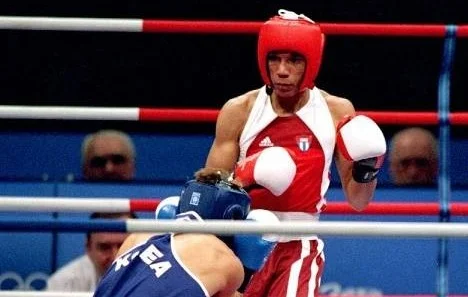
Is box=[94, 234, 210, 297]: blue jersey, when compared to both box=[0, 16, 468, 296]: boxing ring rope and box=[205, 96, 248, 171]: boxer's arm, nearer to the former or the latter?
box=[205, 96, 248, 171]: boxer's arm

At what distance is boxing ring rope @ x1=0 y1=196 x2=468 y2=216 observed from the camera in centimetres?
263

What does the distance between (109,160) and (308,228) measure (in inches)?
79.1

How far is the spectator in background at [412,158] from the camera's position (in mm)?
4312

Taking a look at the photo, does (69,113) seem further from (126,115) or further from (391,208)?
(391,208)

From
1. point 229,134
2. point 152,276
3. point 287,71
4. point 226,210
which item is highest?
point 287,71

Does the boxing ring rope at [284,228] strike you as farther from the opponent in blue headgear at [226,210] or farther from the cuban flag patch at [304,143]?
the cuban flag patch at [304,143]

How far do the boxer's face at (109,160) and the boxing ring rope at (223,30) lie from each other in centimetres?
83

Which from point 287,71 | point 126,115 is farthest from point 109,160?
point 287,71

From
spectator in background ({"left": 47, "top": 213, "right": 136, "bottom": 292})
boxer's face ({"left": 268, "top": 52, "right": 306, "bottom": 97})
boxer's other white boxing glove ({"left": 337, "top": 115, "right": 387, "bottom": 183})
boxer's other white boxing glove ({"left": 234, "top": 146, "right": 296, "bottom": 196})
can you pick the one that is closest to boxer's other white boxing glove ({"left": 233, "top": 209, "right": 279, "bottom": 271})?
boxer's other white boxing glove ({"left": 234, "top": 146, "right": 296, "bottom": 196})

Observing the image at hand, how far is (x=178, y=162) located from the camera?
453 cm

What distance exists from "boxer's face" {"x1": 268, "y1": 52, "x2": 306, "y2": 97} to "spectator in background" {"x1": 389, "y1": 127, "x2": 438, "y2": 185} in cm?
121

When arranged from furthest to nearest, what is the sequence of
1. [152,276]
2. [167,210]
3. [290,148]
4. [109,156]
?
[109,156] → [290,148] → [167,210] → [152,276]

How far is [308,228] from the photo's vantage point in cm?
235

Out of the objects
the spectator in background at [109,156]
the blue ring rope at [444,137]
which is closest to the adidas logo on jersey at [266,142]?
the blue ring rope at [444,137]
